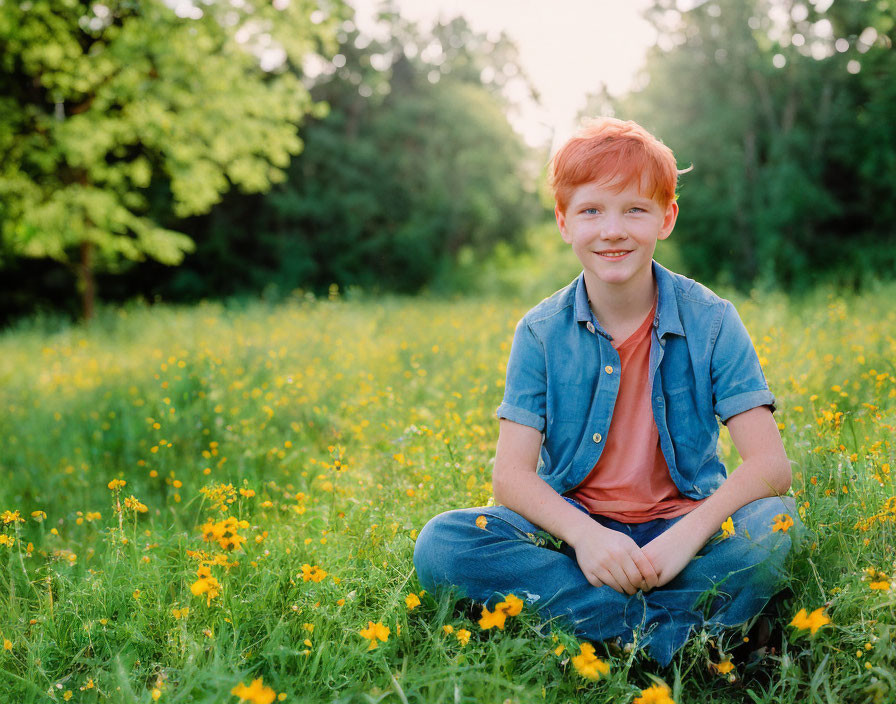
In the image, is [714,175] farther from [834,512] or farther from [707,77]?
[834,512]

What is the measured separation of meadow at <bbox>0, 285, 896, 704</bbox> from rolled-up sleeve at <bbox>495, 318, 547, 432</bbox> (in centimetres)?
56

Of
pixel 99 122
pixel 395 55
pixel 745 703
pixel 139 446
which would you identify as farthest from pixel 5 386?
pixel 395 55

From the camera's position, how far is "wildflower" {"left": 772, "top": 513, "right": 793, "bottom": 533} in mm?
1829

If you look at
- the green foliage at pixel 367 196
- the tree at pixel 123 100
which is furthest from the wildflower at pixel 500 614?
the green foliage at pixel 367 196

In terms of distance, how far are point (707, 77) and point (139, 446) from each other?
16.2m

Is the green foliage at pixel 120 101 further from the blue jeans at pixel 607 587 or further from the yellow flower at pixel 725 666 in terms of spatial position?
the yellow flower at pixel 725 666

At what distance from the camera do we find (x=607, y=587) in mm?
1986

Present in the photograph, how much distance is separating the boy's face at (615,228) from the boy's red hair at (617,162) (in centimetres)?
3

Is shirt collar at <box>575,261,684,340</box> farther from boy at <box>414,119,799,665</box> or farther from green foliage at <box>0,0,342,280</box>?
green foliage at <box>0,0,342,280</box>

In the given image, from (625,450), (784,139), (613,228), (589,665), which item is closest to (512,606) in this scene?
(589,665)

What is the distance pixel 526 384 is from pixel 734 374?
2.06 feet

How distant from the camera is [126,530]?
2773 millimetres

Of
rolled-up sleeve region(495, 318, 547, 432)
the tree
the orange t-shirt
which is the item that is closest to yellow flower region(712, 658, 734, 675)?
the orange t-shirt

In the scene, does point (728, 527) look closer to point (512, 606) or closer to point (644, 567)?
point (644, 567)
